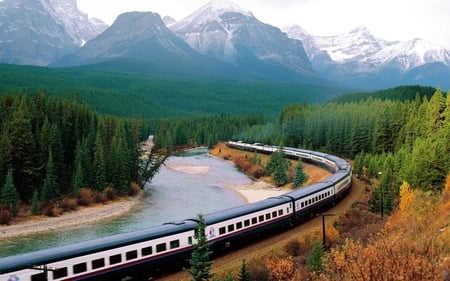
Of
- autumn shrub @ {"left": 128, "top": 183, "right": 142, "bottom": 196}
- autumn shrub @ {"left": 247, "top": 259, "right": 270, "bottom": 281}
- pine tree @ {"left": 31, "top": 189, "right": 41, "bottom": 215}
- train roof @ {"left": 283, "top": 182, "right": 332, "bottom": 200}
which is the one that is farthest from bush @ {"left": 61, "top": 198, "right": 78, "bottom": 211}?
autumn shrub @ {"left": 247, "top": 259, "right": 270, "bottom": 281}

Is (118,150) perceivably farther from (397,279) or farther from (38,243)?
Result: (397,279)

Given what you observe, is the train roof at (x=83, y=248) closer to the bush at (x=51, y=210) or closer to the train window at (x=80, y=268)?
the train window at (x=80, y=268)

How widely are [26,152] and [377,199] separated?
45.3 meters

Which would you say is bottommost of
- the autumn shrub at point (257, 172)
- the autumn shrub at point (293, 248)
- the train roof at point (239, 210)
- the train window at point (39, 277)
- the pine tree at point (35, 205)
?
the autumn shrub at point (257, 172)

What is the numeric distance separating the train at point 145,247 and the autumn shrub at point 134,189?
3623 cm

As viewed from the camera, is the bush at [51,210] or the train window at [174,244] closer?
the train window at [174,244]

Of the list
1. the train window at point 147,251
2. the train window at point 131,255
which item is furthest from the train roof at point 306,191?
the train window at point 131,255

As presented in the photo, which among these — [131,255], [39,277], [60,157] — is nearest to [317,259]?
[131,255]

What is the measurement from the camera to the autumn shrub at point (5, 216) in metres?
56.8

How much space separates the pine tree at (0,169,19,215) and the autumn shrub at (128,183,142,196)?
19.4 m

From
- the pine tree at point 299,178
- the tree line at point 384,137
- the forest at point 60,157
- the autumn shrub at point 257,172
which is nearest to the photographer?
the tree line at point 384,137

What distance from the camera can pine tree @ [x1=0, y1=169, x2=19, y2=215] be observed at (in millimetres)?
60000

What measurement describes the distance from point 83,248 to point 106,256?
1.44 m

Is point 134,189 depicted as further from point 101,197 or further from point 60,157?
point 60,157
